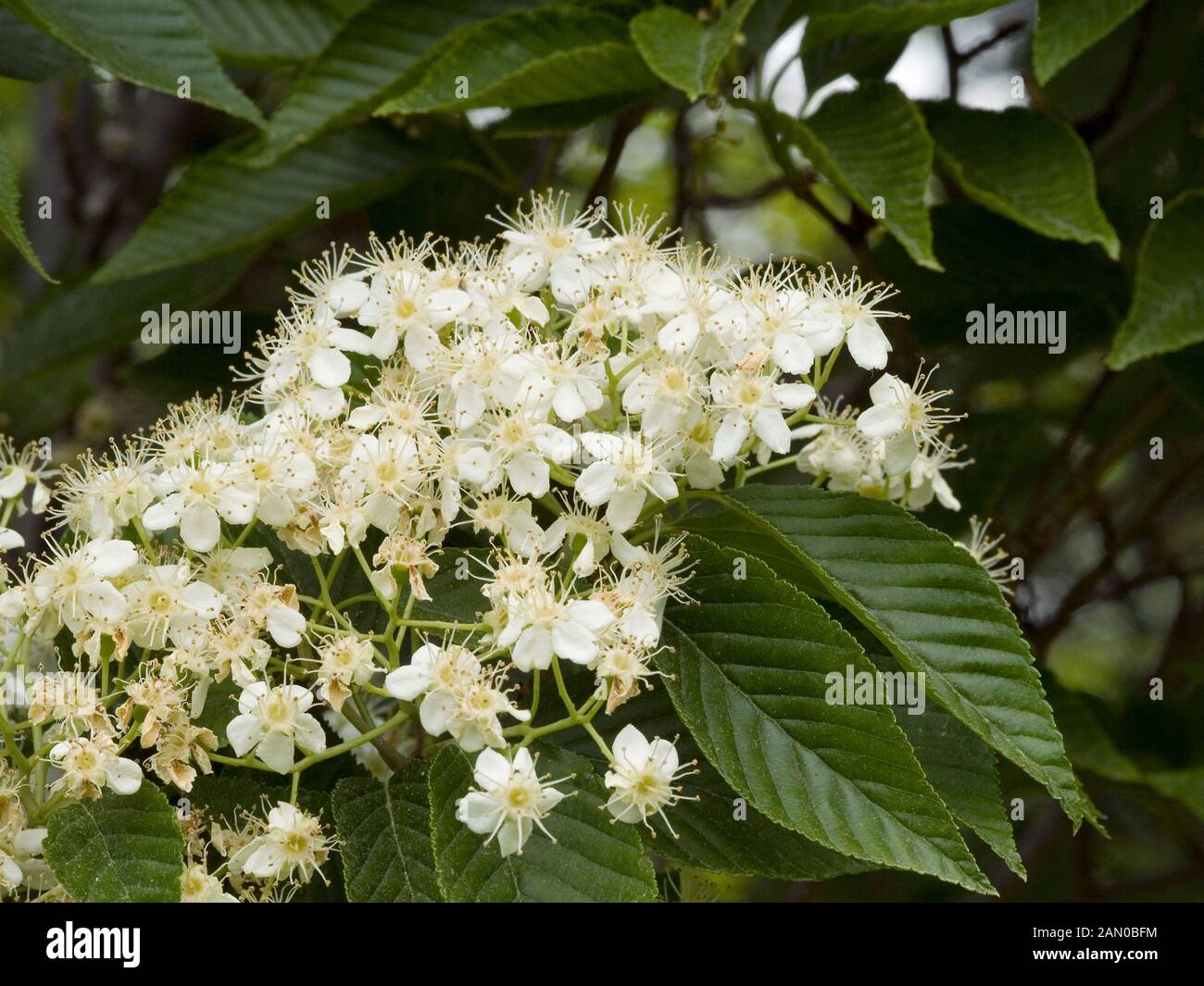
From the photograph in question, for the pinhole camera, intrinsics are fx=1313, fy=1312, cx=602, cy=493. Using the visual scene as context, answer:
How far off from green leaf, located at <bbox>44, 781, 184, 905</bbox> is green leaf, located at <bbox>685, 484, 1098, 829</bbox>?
0.69 metres

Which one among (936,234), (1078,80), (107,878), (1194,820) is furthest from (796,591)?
(1078,80)

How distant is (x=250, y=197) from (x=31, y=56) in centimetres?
43

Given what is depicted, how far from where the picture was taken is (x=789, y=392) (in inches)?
58.1

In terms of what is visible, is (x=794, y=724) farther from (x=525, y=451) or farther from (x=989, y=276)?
(x=989, y=276)

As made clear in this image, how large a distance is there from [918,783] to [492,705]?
435 millimetres

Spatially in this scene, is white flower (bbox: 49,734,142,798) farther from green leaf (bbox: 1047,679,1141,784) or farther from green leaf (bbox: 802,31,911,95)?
green leaf (bbox: 802,31,911,95)

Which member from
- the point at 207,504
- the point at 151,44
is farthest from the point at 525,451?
the point at 151,44

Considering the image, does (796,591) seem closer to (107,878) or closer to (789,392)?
(789,392)

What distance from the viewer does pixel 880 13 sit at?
196cm

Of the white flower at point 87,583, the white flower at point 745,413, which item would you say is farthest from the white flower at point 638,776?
the white flower at point 87,583

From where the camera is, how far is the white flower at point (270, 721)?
1.33 meters

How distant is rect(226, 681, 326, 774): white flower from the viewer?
133 centimetres
